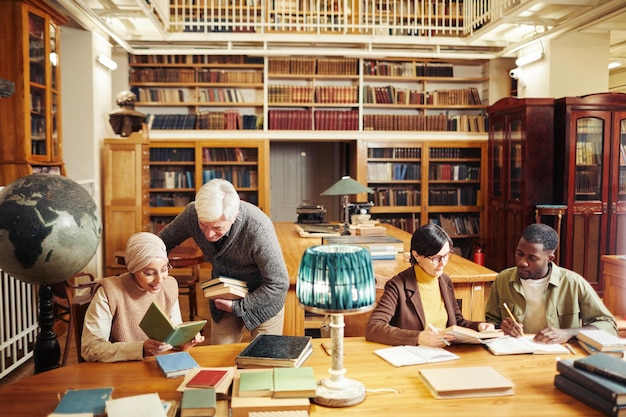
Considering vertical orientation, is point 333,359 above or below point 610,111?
below

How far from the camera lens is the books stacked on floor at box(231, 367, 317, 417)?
5.98 ft

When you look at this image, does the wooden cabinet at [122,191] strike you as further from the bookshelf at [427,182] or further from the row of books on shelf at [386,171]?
the row of books on shelf at [386,171]

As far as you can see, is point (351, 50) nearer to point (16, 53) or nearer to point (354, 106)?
point (354, 106)

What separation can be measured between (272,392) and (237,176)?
21.6 feet

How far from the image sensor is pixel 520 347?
7.90ft

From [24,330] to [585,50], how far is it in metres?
6.69

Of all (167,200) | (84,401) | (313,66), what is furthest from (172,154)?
(84,401)

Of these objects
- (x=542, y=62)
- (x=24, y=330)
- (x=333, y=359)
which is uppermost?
(x=542, y=62)

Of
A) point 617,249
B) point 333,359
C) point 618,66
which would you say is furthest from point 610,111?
point 333,359

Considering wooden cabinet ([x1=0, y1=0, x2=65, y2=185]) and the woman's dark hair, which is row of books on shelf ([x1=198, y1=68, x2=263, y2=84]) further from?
the woman's dark hair

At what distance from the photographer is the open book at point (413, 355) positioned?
7.39 feet

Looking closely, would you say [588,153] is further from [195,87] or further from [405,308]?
[195,87]

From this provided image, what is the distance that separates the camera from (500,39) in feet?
25.9

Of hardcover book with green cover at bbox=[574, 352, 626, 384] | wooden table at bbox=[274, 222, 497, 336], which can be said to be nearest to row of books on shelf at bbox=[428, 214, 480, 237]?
wooden table at bbox=[274, 222, 497, 336]
